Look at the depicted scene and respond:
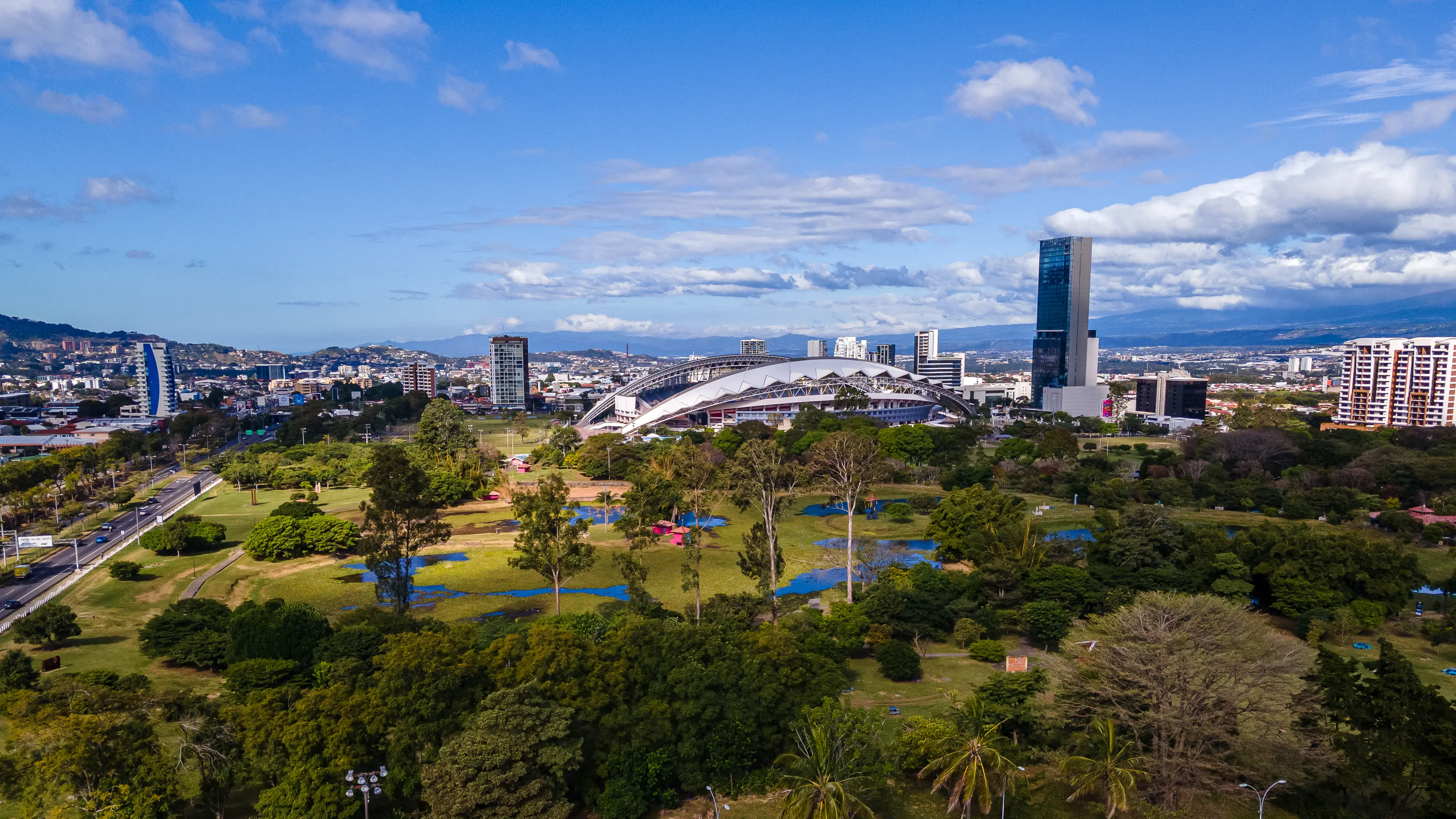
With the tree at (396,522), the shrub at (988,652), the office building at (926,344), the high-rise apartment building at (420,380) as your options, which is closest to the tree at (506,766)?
the tree at (396,522)

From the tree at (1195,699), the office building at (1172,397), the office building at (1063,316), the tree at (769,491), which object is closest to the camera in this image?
the tree at (1195,699)

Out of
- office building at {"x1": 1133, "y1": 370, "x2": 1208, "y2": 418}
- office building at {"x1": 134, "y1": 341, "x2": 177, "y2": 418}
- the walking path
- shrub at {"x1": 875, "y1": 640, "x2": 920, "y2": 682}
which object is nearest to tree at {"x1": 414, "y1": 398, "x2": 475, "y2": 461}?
the walking path

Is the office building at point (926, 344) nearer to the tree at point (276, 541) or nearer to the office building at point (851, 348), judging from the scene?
the office building at point (851, 348)

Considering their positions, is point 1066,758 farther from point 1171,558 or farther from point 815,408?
point 815,408

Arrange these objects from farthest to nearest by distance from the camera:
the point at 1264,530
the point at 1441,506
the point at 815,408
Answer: the point at 815,408 → the point at 1441,506 → the point at 1264,530

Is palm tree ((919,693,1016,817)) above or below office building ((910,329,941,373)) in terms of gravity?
below

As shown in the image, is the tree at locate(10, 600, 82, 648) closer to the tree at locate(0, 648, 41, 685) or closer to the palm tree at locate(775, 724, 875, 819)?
the tree at locate(0, 648, 41, 685)

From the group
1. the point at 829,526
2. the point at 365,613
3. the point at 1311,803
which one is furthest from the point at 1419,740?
the point at 829,526
